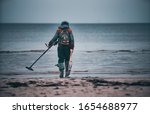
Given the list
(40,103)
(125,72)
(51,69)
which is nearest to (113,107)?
(40,103)

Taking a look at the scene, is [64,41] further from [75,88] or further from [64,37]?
[75,88]

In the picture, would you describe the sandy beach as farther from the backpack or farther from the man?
the backpack

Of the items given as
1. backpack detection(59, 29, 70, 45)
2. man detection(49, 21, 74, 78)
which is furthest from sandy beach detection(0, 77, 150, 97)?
backpack detection(59, 29, 70, 45)

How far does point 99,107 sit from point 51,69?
7.75m

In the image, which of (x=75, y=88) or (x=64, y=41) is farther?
(x=64, y=41)

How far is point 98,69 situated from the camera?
48.6ft

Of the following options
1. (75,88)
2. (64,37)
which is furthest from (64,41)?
(75,88)

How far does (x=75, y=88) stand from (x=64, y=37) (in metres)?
2.07

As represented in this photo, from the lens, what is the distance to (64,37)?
10859mm

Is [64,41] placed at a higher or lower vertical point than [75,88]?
higher

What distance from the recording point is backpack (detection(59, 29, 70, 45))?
1086 cm

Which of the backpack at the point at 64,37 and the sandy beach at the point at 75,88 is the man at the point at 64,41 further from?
the sandy beach at the point at 75,88

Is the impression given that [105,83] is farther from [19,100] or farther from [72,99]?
[19,100]

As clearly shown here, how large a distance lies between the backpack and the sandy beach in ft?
3.72
